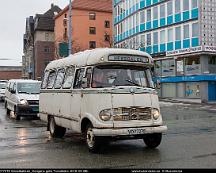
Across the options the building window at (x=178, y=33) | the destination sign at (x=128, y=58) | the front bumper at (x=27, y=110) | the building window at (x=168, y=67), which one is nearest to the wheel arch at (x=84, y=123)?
the destination sign at (x=128, y=58)

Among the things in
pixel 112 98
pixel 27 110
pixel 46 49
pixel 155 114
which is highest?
pixel 46 49

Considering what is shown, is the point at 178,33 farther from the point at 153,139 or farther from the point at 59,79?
the point at 153,139

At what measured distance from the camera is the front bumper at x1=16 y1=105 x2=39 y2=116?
20203 mm

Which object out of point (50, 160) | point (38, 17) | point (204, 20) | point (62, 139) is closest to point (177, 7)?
point (204, 20)

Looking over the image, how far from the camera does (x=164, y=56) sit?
158ft

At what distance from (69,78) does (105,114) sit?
2.48 metres

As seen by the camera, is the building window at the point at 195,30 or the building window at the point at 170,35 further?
the building window at the point at 170,35

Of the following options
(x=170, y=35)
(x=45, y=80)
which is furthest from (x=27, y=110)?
(x=170, y=35)

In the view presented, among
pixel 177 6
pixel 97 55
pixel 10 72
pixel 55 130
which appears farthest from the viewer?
pixel 10 72

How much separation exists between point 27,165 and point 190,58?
37.7m

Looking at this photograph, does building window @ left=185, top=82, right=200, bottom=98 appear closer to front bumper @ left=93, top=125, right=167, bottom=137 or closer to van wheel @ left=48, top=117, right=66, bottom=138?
van wheel @ left=48, top=117, right=66, bottom=138

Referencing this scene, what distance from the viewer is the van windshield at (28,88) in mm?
21344

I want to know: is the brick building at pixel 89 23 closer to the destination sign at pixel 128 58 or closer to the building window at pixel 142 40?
the building window at pixel 142 40

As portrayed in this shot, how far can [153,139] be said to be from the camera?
35.8 feet
